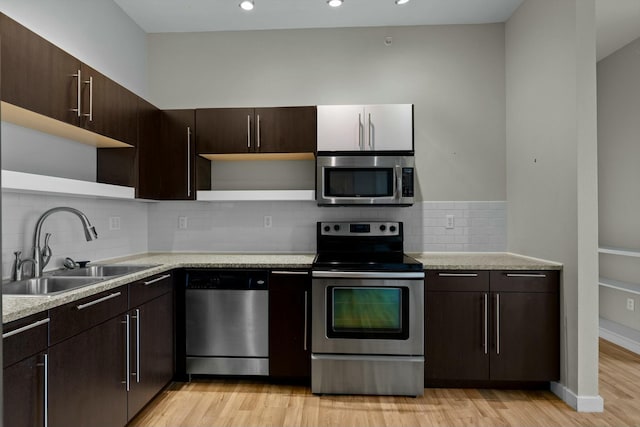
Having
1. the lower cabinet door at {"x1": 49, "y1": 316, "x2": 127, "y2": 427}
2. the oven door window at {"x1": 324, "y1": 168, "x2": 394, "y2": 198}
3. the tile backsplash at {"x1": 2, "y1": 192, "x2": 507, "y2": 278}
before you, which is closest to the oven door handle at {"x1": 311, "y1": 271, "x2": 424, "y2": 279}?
the oven door window at {"x1": 324, "y1": 168, "x2": 394, "y2": 198}

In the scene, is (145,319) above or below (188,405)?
above

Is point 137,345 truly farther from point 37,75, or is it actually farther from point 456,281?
point 456,281

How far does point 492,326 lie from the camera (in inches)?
97.9

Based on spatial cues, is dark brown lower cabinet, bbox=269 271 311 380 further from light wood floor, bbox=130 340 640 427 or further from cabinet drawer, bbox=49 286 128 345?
cabinet drawer, bbox=49 286 128 345

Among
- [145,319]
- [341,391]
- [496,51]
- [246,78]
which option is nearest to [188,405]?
[145,319]

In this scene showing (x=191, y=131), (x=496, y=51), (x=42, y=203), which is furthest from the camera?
(x=496, y=51)

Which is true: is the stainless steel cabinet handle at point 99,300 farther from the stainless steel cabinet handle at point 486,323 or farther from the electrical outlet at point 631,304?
the electrical outlet at point 631,304

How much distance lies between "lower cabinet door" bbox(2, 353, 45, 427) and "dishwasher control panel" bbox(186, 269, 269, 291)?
118cm

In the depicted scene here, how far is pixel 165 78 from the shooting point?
10.8 feet

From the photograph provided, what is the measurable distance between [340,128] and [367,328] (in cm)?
148

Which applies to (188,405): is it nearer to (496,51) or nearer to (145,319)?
(145,319)

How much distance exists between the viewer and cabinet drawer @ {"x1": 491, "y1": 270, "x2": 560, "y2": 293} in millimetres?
2439

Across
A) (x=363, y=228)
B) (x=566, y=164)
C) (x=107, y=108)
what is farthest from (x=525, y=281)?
(x=107, y=108)

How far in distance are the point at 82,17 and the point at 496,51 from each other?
318 centimetres
